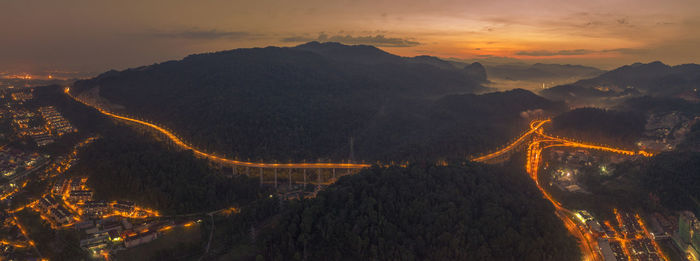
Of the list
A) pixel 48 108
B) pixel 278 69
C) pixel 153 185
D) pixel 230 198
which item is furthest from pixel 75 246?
pixel 278 69

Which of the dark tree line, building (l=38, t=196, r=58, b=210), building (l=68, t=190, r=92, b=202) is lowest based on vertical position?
building (l=38, t=196, r=58, b=210)

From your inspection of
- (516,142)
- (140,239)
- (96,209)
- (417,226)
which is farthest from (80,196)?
(516,142)

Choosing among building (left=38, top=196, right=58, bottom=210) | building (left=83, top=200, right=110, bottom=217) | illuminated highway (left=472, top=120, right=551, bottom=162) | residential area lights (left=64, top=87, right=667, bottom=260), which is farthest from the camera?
illuminated highway (left=472, top=120, right=551, bottom=162)

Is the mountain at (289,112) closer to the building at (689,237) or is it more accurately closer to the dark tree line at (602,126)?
the dark tree line at (602,126)

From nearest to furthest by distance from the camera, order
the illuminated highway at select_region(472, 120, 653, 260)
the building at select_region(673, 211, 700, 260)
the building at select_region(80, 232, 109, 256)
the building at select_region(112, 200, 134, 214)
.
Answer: the building at select_region(80, 232, 109, 256)
the building at select_region(673, 211, 700, 260)
the illuminated highway at select_region(472, 120, 653, 260)
the building at select_region(112, 200, 134, 214)

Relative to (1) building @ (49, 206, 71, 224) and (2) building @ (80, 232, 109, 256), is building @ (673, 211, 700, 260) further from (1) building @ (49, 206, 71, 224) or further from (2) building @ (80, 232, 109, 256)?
(1) building @ (49, 206, 71, 224)

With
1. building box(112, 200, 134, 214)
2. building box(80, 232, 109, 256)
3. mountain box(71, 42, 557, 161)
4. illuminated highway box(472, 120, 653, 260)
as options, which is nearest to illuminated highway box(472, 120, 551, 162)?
illuminated highway box(472, 120, 653, 260)

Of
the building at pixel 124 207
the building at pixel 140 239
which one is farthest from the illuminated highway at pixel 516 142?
the building at pixel 124 207

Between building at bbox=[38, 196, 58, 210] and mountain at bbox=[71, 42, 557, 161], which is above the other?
mountain at bbox=[71, 42, 557, 161]

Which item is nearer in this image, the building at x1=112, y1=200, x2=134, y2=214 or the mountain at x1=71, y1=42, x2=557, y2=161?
the building at x1=112, y1=200, x2=134, y2=214
